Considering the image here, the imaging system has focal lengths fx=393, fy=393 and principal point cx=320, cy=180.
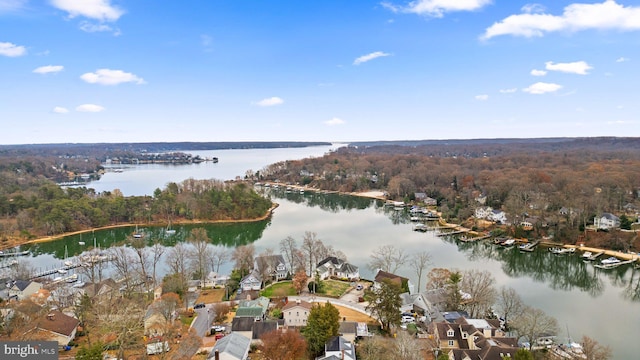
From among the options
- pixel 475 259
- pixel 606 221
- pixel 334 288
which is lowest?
pixel 475 259

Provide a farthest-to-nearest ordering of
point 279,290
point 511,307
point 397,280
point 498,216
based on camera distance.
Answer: point 498,216 → point 279,290 → point 397,280 → point 511,307

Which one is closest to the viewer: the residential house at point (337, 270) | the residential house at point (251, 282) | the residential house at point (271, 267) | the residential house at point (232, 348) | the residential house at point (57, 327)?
the residential house at point (232, 348)

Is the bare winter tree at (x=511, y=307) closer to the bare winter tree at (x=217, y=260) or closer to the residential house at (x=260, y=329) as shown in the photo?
the residential house at (x=260, y=329)

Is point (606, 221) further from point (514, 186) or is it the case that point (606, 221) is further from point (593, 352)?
point (593, 352)

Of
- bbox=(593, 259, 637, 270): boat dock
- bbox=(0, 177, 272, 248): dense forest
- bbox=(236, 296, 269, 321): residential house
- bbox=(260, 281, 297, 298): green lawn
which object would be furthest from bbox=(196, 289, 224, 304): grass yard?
bbox=(593, 259, 637, 270): boat dock

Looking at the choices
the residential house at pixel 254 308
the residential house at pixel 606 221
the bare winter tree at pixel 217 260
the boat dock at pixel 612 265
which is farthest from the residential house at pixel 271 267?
the residential house at pixel 606 221

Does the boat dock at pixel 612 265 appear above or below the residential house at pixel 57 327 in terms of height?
below

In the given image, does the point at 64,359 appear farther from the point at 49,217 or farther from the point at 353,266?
the point at 49,217

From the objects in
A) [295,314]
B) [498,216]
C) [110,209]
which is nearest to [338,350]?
[295,314]

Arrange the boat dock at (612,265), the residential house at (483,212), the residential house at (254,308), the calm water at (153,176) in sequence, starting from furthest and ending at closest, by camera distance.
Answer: the calm water at (153,176) → the residential house at (483,212) → the boat dock at (612,265) → the residential house at (254,308)
